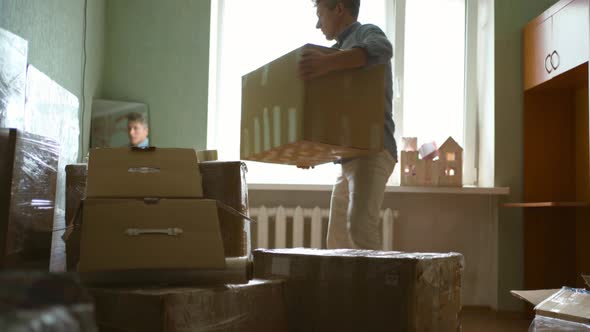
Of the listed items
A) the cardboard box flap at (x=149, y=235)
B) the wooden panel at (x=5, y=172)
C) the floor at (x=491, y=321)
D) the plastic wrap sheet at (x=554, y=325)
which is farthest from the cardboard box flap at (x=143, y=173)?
the floor at (x=491, y=321)

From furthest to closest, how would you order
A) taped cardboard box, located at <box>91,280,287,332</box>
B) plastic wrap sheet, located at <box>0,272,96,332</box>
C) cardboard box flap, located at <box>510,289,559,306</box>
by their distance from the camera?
cardboard box flap, located at <box>510,289,559,306</box> < taped cardboard box, located at <box>91,280,287,332</box> < plastic wrap sheet, located at <box>0,272,96,332</box>

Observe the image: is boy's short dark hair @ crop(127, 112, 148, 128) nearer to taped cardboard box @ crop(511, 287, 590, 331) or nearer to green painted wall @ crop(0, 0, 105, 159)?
green painted wall @ crop(0, 0, 105, 159)

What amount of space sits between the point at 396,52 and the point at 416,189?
0.79 m

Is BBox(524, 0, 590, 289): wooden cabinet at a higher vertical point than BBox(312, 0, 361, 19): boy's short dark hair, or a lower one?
lower

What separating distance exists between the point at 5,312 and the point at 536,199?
295 centimetres

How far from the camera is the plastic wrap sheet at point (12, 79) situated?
174cm

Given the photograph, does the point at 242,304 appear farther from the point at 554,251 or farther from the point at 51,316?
the point at 554,251

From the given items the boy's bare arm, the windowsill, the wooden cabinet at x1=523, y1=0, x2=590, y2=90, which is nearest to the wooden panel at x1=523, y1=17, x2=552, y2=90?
the wooden cabinet at x1=523, y1=0, x2=590, y2=90

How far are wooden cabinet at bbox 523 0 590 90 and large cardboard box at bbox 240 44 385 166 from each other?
45.7 inches

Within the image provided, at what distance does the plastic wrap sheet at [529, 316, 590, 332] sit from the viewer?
4.70ft

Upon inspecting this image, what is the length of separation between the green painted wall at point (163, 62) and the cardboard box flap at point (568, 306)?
2.07 m

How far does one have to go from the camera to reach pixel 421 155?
328 centimetres

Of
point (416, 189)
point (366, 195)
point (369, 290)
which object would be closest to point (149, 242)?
point (369, 290)

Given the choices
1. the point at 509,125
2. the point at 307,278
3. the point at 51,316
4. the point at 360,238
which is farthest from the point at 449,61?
the point at 51,316
